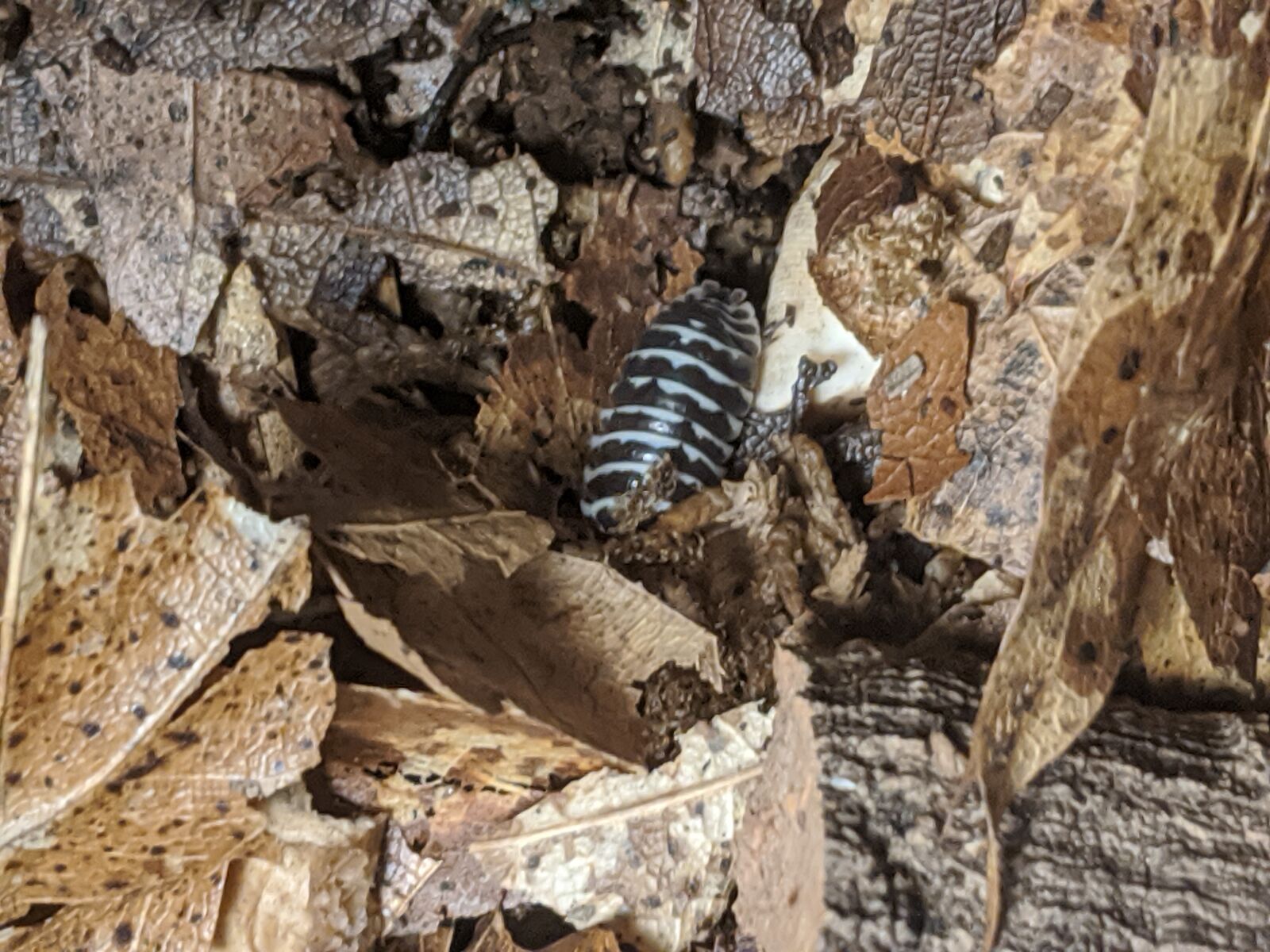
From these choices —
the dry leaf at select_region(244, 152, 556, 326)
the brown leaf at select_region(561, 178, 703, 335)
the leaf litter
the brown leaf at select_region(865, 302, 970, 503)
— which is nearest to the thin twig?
the leaf litter

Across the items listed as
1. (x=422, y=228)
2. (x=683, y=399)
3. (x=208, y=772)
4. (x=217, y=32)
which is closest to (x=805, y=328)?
(x=683, y=399)

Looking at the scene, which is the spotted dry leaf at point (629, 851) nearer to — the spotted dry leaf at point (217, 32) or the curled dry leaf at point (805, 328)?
the curled dry leaf at point (805, 328)

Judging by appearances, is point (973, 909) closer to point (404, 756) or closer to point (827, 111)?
point (404, 756)

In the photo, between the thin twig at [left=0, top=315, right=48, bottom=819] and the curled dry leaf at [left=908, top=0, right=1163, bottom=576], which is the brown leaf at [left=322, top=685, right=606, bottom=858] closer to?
the thin twig at [left=0, top=315, right=48, bottom=819]

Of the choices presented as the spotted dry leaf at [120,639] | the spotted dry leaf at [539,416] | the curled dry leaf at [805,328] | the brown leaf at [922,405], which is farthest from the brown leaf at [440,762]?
the curled dry leaf at [805,328]

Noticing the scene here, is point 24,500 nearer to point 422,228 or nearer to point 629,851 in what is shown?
point 422,228

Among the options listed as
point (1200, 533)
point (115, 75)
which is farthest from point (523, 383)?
point (1200, 533)
